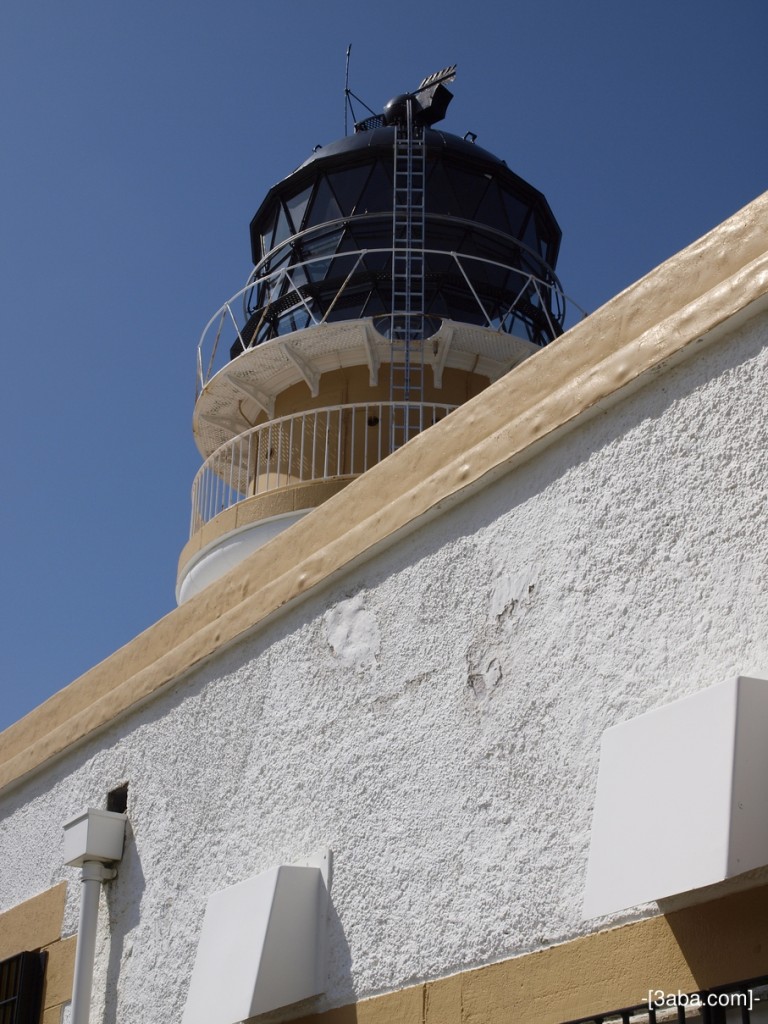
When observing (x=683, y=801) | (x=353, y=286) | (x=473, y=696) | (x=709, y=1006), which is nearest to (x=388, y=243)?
(x=353, y=286)

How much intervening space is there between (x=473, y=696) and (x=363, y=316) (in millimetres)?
8347

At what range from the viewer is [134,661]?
7.06 metres

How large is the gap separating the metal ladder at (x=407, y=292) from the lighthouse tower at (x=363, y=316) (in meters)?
0.02

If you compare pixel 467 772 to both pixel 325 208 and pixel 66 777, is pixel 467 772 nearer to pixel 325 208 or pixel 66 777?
pixel 66 777

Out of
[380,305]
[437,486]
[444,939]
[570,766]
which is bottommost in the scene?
Answer: [444,939]

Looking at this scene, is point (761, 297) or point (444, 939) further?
point (444, 939)

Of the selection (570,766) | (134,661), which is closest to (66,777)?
(134,661)

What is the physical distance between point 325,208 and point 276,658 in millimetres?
8795

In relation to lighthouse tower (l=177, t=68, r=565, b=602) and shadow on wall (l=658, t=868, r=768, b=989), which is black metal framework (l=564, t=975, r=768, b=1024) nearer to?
shadow on wall (l=658, t=868, r=768, b=989)

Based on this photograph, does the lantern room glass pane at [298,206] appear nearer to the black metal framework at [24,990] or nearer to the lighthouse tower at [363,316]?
the lighthouse tower at [363,316]

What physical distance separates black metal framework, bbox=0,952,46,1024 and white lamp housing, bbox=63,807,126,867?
700 mm

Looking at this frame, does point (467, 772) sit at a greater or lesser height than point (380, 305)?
lesser

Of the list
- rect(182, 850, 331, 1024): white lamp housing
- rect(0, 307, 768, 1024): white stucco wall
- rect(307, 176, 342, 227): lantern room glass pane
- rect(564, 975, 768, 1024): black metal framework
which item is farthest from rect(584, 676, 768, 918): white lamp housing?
rect(307, 176, 342, 227): lantern room glass pane

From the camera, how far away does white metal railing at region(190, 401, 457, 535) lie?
472 inches
